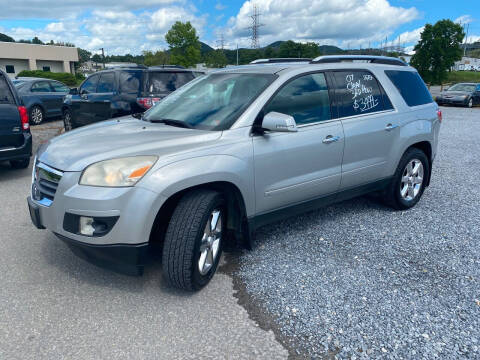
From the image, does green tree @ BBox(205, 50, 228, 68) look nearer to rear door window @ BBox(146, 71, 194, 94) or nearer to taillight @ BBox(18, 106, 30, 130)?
rear door window @ BBox(146, 71, 194, 94)

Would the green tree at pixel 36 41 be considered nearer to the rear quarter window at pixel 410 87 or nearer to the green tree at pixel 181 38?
the green tree at pixel 181 38

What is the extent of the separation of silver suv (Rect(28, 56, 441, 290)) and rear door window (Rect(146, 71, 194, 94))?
4.50 meters

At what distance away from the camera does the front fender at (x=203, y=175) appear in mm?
2768

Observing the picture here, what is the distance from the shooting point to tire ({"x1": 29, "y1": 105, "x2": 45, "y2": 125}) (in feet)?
41.1

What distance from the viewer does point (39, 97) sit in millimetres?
12672

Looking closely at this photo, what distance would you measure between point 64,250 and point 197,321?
171cm

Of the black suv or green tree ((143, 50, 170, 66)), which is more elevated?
green tree ((143, 50, 170, 66))

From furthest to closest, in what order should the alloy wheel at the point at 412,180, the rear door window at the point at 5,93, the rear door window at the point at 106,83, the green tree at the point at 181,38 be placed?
the green tree at the point at 181,38 → the rear door window at the point at 106,83 → the rear door window at the point at 5,93 → the alloy wheel at the point at 412,180

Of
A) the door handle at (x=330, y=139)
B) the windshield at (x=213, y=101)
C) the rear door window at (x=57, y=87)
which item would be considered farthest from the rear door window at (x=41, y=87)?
the door handle at (x=330, y=139)

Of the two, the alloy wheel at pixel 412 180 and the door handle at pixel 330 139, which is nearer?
the door handle at pixel 330 139

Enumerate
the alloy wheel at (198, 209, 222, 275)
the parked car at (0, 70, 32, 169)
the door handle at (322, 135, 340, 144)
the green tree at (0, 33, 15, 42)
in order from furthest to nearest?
the green tree at (0, 33, 15, 42), the parked car at (0, 70, 32, 169), the door handle at (322, 135, 340, 144), the alloy wheel at (198, 209, 222, 275)

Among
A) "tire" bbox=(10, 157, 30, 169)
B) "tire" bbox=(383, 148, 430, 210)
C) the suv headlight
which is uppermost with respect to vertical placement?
the suv headlight

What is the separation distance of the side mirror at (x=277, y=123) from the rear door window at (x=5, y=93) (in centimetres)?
484

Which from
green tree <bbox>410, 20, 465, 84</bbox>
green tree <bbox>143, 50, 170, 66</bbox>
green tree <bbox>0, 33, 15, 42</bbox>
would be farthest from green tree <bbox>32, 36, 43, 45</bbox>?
green tree <bbox>410, 20, 465, 84</bbox>
